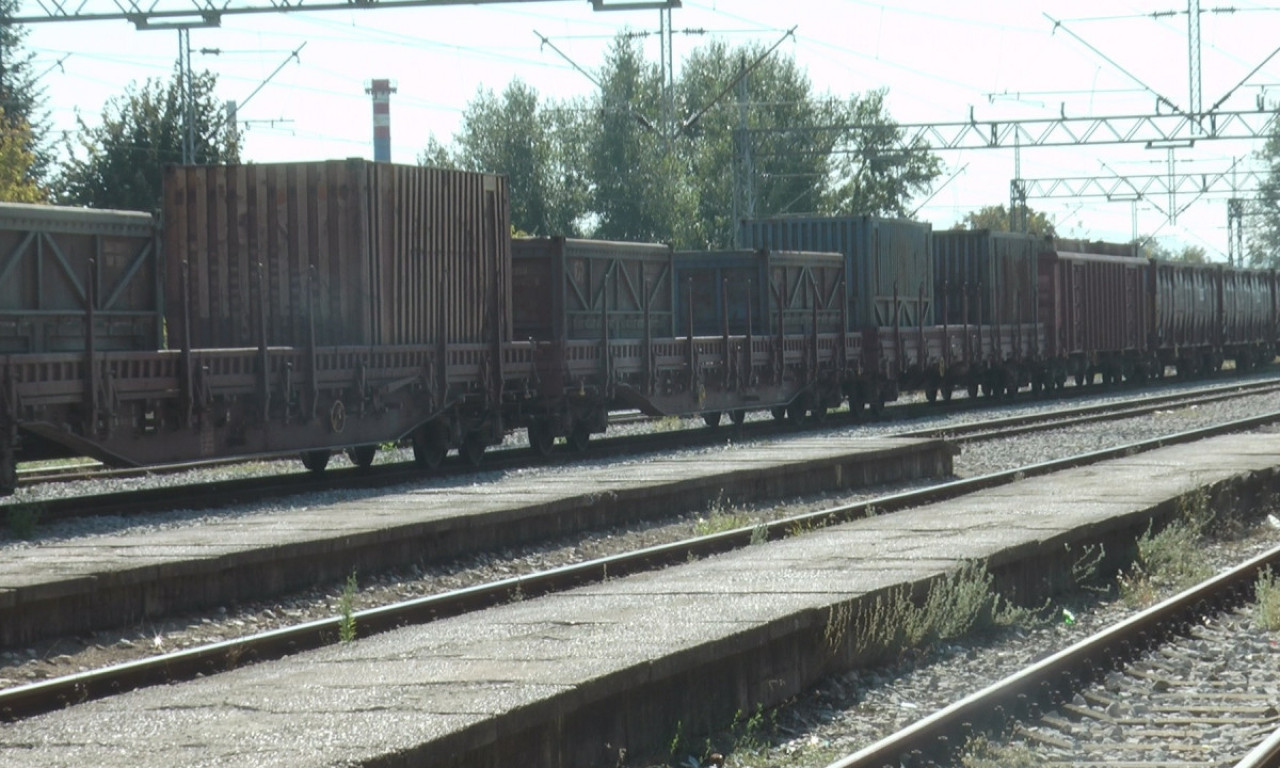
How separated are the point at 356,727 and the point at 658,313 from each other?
20.1 metres

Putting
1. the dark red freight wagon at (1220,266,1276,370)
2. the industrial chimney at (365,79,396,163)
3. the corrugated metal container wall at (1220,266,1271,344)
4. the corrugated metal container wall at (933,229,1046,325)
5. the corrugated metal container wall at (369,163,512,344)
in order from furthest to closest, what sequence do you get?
the industrial chimney at (365,79,396,163), the dark red freight wagon at (1220,266,1276,370), the corrugated metal container wall at (1220,266,1271,344), the corrugated metal container wall at (933,229,1046,325), the corrugated metal container wall at (369,163,512,344)

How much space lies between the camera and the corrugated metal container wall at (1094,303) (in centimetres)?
4044

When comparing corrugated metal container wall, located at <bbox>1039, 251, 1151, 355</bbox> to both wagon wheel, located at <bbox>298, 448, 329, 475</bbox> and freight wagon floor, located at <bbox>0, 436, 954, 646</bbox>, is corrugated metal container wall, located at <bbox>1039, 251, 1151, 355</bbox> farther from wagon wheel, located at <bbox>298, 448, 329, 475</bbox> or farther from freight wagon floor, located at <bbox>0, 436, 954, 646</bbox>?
wagon wheel, located at <bbox>298, 448, 329, 475</bbox>

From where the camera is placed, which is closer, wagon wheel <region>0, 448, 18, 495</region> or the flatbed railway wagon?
wagon wheel <region>0, 448, 18, 495</region>

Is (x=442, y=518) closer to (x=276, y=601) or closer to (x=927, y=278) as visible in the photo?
(x=276, y=601)

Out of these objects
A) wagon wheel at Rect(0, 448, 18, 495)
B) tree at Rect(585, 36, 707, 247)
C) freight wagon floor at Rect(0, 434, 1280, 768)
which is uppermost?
tree at Rect(585, 36, 707, 247)

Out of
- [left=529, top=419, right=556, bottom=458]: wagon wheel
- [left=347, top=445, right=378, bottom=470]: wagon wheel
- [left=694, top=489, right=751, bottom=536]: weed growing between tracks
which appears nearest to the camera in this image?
[left=694, top=489, right=751, bottom=536]: weed growing between tracks

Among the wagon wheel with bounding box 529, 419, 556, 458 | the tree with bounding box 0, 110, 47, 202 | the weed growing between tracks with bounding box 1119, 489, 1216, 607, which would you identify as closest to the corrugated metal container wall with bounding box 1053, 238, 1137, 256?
the wagon wheel with bounding box 529, 419, 556, 458

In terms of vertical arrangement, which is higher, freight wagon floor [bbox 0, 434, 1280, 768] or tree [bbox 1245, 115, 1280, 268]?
tree [bbox 1245, 115, 1280, 268]

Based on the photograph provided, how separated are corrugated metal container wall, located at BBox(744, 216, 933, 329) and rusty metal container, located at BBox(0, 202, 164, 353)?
15.6 metres

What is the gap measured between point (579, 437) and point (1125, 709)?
49.7 feet

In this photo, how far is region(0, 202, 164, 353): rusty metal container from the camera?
618 inches

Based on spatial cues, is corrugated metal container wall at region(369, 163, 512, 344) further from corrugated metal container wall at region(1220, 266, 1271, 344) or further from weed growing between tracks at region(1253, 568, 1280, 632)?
corrugated metal container wall at region(1220, 266, 1271, 344)

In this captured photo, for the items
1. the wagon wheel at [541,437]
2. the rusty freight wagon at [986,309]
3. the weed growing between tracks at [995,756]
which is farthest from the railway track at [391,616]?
the rusty freight wagon at [986,309]
